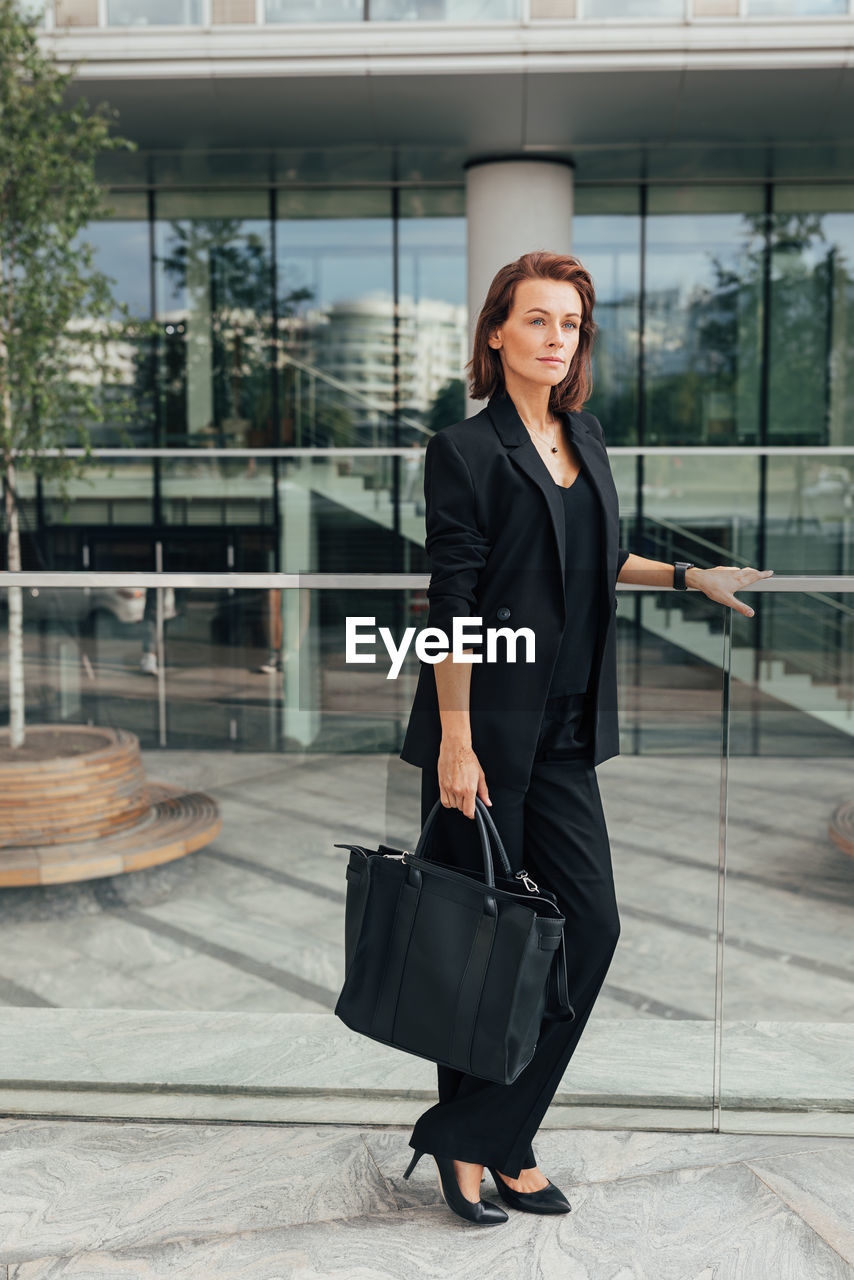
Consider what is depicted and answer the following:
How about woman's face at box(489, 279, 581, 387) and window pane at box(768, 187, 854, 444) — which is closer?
woman's face at box(489, 279, 581, 387)

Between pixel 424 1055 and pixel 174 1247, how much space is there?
746mm

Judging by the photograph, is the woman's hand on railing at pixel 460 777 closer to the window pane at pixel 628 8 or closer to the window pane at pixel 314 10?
the window pane at pixel 628 8

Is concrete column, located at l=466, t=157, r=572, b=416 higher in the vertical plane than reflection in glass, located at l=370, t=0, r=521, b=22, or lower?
lower

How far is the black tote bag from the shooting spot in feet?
7.79

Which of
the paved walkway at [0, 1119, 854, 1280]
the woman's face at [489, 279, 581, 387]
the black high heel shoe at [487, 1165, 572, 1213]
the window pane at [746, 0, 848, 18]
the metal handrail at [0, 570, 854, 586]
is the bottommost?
the paved walkway at [0, 1119, 854, 1280]

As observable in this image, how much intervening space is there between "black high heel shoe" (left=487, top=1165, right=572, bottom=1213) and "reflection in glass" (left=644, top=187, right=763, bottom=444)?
11295mm

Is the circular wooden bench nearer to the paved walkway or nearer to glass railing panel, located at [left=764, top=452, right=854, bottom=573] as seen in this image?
the paved walkway

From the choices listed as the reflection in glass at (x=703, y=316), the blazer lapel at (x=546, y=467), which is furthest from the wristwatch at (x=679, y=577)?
the reflection in glass at (x=703, y=316)

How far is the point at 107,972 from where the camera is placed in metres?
3.35

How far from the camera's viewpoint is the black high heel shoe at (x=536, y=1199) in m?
2.76

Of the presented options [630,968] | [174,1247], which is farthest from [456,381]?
[174,1247]

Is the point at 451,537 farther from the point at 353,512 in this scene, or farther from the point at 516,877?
the point at 353,512

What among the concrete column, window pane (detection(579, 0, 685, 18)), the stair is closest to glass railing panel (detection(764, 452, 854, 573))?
the concrete column

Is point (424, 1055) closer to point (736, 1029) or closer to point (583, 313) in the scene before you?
point (736, 1029)
